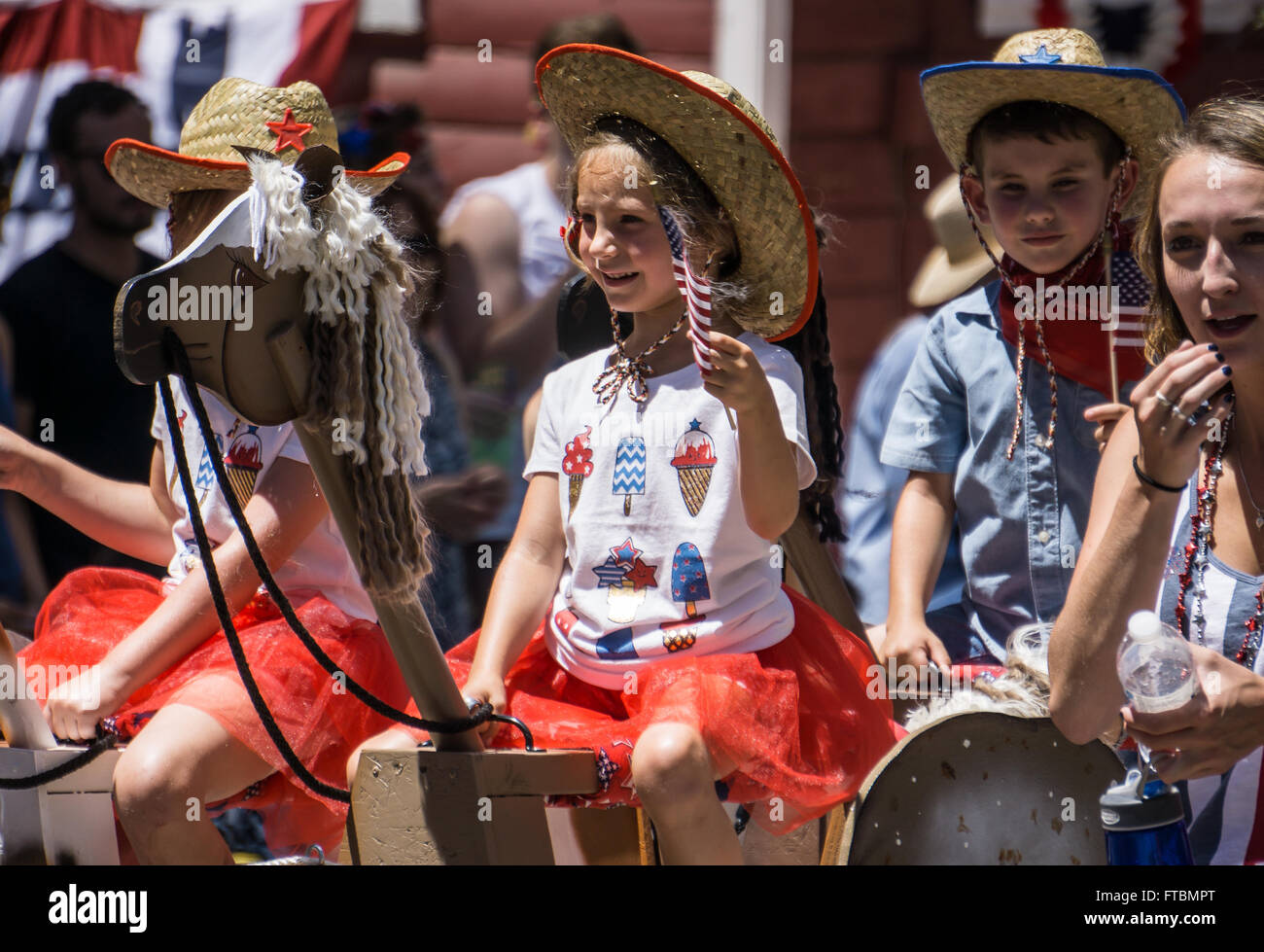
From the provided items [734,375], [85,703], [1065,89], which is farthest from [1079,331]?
[85,703]

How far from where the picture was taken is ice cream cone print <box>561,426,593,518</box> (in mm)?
2738

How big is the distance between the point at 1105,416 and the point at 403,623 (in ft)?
4.09

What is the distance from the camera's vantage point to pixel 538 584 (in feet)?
A: 9.09

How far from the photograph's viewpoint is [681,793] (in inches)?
90.0

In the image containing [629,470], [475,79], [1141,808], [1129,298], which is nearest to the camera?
[1141,808]

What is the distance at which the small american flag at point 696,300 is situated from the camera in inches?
92.4

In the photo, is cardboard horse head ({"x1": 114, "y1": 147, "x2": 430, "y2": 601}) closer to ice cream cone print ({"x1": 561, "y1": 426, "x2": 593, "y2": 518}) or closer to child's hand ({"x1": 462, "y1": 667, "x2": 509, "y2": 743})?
child's hand ({"x1": 462, "y1": 667, "x2": 509, "y2": 743})

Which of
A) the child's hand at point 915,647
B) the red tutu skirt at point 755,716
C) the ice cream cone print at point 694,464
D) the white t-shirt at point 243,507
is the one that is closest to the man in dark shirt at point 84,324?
the white t-shirt at point 243,507

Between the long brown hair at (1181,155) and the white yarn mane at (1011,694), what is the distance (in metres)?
0.57

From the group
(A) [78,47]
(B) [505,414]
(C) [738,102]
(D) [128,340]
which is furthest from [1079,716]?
(A) [78,47]

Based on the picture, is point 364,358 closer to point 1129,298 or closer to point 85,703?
point 85,703

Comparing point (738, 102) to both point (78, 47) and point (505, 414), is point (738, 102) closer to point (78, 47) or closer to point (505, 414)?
point (505, 414)

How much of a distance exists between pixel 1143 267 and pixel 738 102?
2.62 feet

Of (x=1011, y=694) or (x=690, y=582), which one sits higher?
(x=690, y=582)
